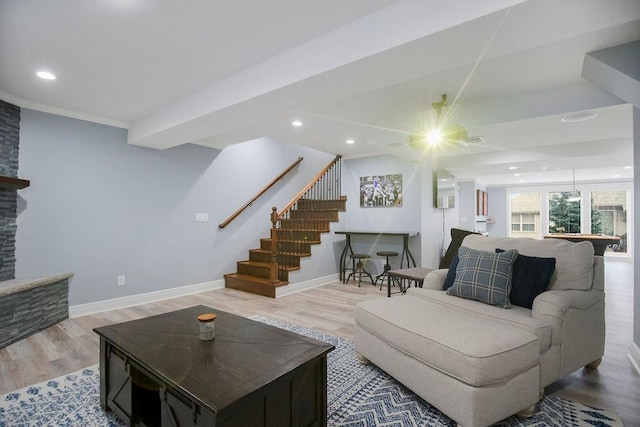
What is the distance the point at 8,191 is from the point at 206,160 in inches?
91.2

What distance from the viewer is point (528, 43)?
182 centimetres

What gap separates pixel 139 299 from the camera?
420cm

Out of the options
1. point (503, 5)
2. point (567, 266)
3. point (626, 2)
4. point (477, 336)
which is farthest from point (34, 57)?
point (567, 266)

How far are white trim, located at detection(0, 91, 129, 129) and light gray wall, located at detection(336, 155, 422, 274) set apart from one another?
3881 mm

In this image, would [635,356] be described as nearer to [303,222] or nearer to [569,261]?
[569,261]

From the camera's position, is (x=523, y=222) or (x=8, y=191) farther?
(x=523, y=222)

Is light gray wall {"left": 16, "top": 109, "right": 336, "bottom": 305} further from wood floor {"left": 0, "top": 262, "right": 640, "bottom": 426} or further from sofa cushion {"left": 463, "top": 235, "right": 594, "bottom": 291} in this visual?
sofa cushion {"left": 463, "top": 235, "right": 594, "bottom": 291}

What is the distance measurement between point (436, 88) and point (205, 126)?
237cm

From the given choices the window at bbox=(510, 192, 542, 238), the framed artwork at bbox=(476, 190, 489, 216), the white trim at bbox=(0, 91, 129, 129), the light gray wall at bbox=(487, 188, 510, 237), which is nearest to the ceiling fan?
the white trim at bbox=(0, 91, 129, 129)

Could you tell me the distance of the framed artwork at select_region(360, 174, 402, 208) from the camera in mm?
5777

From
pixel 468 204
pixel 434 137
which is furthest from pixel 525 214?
pixel 434 137

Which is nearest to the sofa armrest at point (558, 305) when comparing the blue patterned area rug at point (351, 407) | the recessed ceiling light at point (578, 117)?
the blue patterned area rug at point (351, 407)

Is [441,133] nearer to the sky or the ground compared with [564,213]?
nearer to the sky

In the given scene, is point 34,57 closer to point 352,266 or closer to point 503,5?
point 503,5
